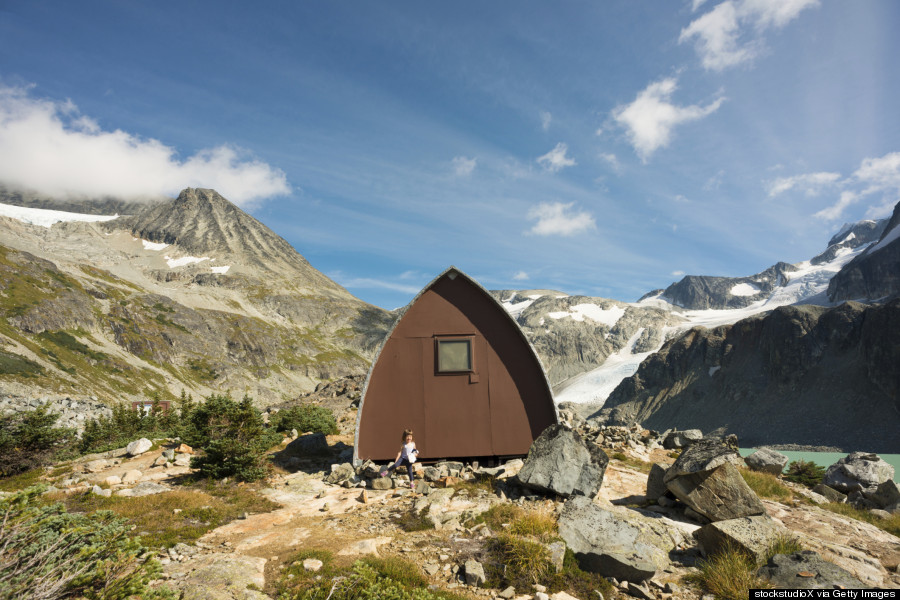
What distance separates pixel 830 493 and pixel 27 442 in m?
33.1

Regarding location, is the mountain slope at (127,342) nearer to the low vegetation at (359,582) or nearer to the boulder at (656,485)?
the low vegetation at (359,582)

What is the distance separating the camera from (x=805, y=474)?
20359 mm

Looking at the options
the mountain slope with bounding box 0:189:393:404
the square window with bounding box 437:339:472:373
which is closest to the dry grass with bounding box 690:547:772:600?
the square window with bounding box 437:339:472:373

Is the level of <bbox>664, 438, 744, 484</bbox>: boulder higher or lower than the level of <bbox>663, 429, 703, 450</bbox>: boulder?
higher

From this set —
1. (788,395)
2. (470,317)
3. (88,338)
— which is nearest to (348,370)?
(88,338)

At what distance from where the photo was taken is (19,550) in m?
6.25

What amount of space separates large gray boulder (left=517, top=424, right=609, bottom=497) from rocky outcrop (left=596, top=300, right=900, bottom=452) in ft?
409

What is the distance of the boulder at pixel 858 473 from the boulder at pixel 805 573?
41.1 feet

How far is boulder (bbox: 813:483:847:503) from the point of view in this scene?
17336mm

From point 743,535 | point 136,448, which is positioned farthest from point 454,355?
point 136,448

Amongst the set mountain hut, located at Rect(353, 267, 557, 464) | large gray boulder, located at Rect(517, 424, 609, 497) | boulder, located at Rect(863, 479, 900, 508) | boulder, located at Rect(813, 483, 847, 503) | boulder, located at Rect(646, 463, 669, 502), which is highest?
mountain hut, located at Rect(353, 267, 557, 464)

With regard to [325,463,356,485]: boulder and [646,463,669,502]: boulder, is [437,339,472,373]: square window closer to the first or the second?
[325,463,356,485]: boulder

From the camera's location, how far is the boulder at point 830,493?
56.9 feet

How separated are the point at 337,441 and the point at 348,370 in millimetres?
166397
